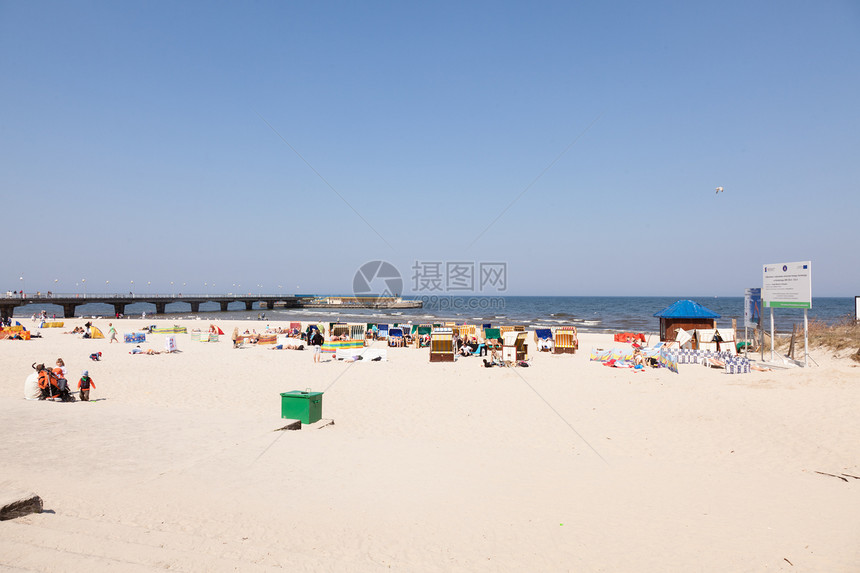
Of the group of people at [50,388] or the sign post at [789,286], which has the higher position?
the sign post at [789,286]

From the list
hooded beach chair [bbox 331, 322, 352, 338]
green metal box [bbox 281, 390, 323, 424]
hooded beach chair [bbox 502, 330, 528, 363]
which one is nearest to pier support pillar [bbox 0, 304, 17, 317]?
hooded beach chair [bbox 331, 322, 352, 338]

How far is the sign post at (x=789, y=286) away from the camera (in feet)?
47.6

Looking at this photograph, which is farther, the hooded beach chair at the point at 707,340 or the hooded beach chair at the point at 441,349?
the hooded beach chair at the point at 707,340

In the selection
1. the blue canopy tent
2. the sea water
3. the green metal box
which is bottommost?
the sea water

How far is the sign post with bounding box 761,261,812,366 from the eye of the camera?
14.5 m

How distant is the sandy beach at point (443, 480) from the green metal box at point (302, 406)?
494mm

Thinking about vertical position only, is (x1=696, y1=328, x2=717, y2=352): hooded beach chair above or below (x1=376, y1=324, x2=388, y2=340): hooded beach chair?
above

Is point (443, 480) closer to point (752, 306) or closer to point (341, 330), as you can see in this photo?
point (341, 330)

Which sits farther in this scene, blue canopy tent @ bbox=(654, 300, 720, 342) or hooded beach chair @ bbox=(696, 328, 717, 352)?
blue canopy tent @ bbox=(654, 300, 720, 342)

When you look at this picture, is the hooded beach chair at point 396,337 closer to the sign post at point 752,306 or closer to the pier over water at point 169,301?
the sign post at point 752,306

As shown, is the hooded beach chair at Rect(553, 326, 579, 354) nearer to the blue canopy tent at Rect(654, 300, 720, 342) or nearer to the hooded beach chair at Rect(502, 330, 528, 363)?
the hooded beach chair at Rect(502, 330, 528, 363)

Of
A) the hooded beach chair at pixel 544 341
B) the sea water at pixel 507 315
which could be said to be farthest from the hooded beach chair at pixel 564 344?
the sea water at pixel 507 315

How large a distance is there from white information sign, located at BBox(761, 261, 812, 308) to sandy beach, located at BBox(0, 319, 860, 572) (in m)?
4.21

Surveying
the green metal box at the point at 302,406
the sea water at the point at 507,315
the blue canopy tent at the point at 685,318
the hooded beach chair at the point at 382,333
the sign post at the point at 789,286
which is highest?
the sign post at the point at 789,286
